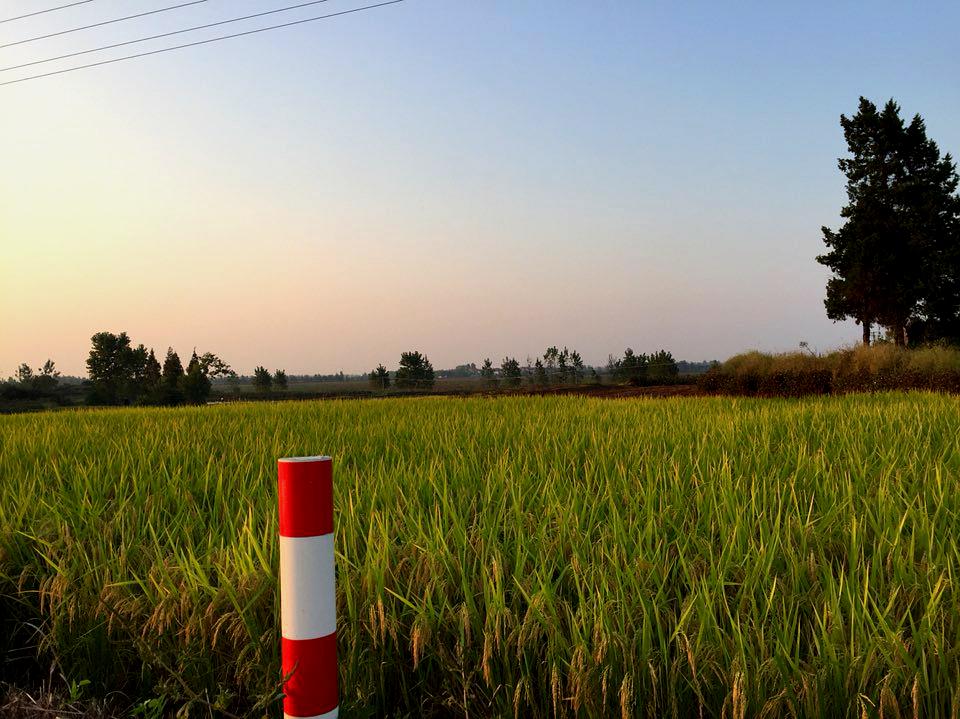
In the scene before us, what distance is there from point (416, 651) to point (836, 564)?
1769mm

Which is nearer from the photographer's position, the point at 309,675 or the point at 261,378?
the point at 309,675

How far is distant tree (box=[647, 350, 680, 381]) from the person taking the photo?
27.5m

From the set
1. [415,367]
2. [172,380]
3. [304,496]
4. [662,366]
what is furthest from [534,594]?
Answer: [172,380]

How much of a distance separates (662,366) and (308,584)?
28.0 metres

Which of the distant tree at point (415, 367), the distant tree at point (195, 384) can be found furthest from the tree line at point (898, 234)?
the distant tree at point (195, 384)

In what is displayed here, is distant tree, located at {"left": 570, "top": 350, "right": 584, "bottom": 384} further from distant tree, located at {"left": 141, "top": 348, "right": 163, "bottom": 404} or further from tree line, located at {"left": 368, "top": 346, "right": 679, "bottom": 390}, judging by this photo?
distant tree, located at {"left": 141, "top": 348, "right": 163, "bottom": 404}

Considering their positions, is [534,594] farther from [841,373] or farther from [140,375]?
[140,375]

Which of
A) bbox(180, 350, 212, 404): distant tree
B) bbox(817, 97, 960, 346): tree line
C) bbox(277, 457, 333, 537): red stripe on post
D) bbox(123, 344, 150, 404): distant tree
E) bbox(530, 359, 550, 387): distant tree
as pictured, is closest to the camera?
bbox(277, 457, 333, 537): red stripe on post

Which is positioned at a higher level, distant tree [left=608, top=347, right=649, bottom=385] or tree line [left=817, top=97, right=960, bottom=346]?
tree line [left=817, top=97, right=960, bottom=346]

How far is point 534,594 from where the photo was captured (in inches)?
79.0

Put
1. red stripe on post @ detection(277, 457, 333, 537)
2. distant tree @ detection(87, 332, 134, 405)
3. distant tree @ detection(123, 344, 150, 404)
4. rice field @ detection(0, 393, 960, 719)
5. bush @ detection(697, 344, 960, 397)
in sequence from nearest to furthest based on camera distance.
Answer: red stripe on post @ detection(277, 457, 333, 537) → rice field @ detection(0, 393, 960, 719) → bush @ detection(697, 344, 960, 397) → distant tree @ detection(123, 344, 150, 404) → distant tree @ detection(87, 332, 134, 405)

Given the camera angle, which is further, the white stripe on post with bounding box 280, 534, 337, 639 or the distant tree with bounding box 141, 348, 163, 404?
the distant tree with bounding box 141, 348, 163, 404

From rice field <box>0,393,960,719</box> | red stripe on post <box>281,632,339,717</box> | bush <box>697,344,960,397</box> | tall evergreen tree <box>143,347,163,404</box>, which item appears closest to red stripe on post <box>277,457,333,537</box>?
red stripe on post <box>281,632,339,717</box>

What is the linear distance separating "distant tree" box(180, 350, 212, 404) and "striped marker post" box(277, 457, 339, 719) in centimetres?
3820
